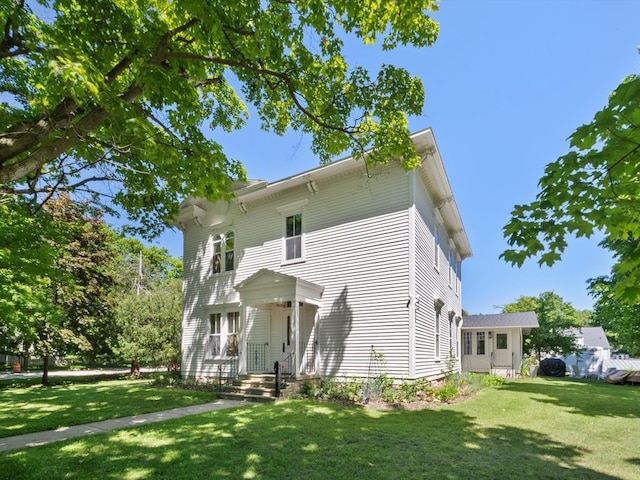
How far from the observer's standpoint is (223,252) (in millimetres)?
16312

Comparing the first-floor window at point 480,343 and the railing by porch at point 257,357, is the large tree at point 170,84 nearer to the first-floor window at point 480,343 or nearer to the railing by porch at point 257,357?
the railing by porch at point 257,357

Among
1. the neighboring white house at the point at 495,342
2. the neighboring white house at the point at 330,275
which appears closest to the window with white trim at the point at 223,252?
the neighboring white house at the point at 330,275

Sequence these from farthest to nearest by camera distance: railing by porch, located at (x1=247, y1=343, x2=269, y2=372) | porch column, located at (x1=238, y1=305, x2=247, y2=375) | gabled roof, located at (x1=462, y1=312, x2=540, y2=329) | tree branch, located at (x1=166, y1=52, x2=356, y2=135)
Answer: gabled roof, located at (x1=462, y1=312, x2=540, y2=329) → railing by porch, located at (x1=247, y1=343, x2=269, y2=372) → porch column, located at (x1=238, y1=305, x2=247, y2=375) → tree branch, located at (x1=166, y1=52, x2=356, y2=135)

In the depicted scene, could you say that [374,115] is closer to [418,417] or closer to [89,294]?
[418,417]

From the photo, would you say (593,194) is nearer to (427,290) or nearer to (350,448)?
(350,448)

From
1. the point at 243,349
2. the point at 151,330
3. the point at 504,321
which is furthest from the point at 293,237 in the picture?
the point at 504,321

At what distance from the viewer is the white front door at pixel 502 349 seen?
75.4ft

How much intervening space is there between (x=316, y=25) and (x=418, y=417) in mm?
8320

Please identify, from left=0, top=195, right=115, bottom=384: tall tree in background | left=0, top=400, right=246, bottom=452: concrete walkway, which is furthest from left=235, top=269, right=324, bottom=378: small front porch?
left=0, top=195, right=115, bottom=384: tall tree in background

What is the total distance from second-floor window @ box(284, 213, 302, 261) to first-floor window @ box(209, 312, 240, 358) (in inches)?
140

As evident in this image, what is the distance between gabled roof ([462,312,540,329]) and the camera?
22.2 m

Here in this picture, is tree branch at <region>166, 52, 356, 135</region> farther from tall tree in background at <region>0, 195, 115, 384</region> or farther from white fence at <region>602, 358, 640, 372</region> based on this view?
white fence at <region>602, 358, 640, 372</region>

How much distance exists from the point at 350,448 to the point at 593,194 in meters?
5.01

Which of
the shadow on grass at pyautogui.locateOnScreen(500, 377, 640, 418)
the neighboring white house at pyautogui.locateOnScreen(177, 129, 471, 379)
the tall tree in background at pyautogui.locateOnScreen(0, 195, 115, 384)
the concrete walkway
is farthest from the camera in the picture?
the neighboring white house at pyautogui.locateOnScreen(177, 129, 471, 379)
